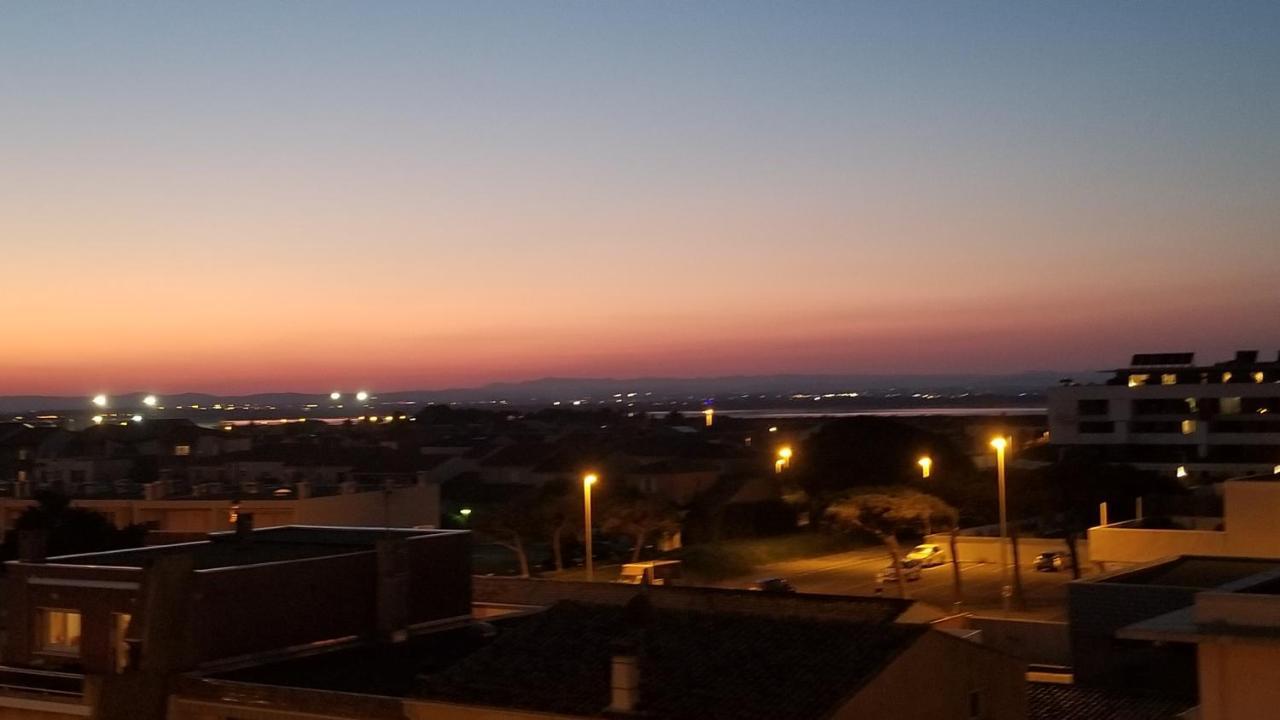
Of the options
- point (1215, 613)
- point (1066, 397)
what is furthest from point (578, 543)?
point (1066, 397)

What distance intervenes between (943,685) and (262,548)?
12153 millimetres

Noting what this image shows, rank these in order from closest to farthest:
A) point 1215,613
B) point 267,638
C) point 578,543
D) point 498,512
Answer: point 1215,613 < point 267,638 < point 498,512 < point 578,543

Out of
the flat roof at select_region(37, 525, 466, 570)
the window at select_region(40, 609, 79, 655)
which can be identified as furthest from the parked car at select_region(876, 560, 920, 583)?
the window at select_region(40, 609, 79, 655)

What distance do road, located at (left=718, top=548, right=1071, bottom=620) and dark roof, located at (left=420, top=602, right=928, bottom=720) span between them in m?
23.4

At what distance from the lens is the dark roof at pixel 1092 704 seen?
21.2m

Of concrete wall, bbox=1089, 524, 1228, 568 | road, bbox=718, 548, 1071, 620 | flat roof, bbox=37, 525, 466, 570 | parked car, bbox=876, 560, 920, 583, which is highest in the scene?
flat roof, bbox=37, 525, 466, 570

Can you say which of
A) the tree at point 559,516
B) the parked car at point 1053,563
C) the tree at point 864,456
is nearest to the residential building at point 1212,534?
the parked car at point 1053,563

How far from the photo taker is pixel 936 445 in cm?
7481

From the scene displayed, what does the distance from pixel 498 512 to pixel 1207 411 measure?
220 ft

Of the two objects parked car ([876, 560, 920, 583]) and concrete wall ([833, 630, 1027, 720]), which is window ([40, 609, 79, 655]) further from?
parked car ([876, 560, 920, 583])

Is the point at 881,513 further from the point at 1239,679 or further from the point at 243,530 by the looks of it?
the point at 1239,679

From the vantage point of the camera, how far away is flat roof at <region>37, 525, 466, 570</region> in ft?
67.7

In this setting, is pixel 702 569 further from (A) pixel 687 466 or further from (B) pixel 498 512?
(A) pixel 687 466

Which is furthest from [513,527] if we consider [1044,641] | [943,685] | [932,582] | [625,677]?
[625,677]
